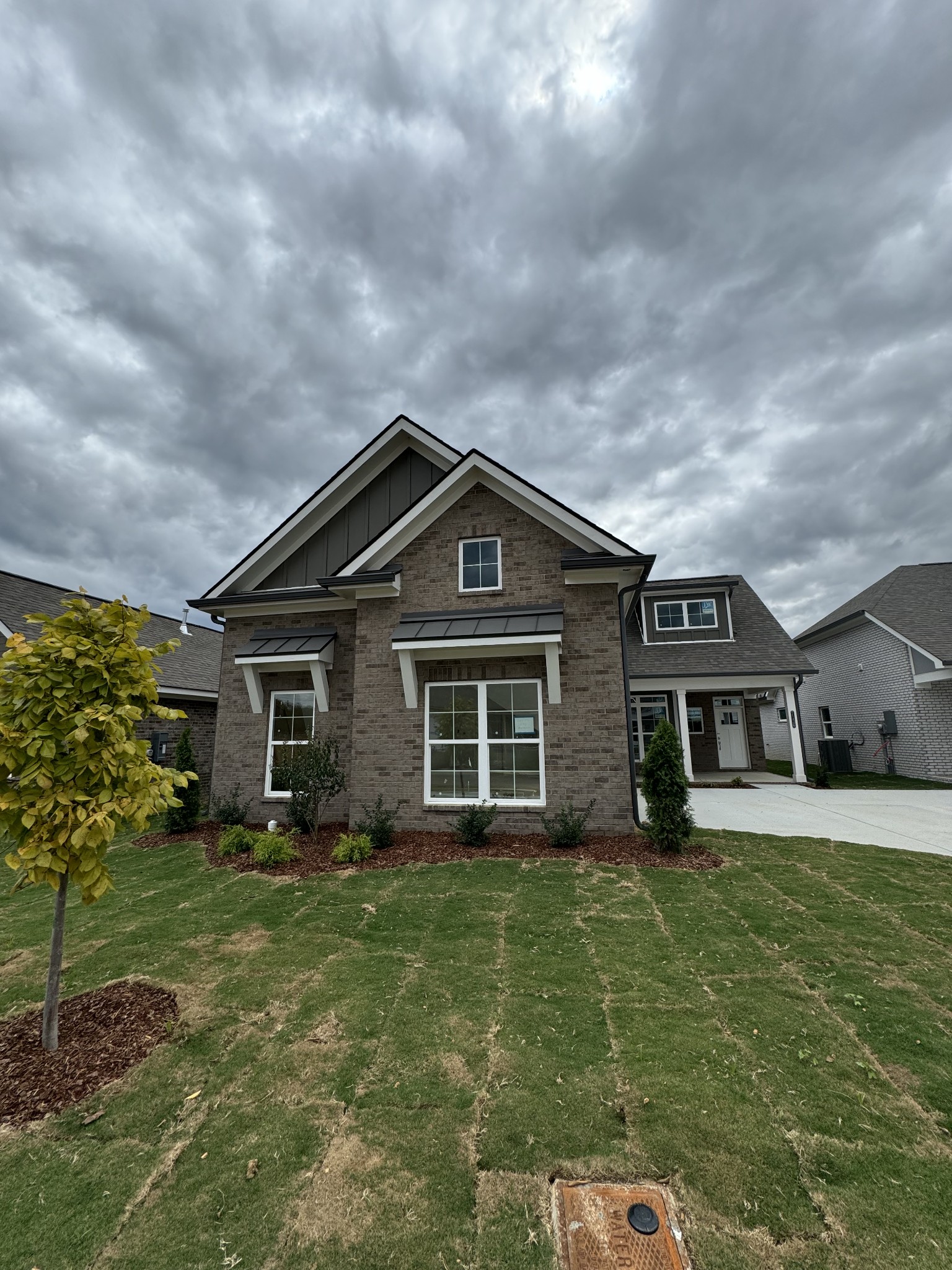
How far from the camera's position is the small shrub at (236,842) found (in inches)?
363

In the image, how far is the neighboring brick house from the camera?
52.4ft

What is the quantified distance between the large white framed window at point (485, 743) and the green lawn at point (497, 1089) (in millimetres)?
3549

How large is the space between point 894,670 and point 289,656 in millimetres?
19167

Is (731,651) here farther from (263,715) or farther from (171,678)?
(171,678)

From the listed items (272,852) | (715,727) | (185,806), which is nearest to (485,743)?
(272,852)

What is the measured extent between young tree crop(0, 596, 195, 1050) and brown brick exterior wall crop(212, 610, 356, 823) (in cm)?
735

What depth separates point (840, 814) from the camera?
11477 millimetres

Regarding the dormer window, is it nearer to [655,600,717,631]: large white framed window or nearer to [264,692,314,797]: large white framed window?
[264,692,314,797]: large white framed window

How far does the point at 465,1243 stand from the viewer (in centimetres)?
227

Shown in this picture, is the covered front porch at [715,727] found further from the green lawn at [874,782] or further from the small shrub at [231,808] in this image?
the small shrub at [231,808]

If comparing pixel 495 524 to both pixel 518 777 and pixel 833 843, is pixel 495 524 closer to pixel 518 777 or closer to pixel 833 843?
pixel 518 777

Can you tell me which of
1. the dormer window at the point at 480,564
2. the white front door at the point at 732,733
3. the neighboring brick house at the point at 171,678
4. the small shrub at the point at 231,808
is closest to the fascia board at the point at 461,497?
the dormer window at the point at 480,564

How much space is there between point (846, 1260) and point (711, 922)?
12.5 ft

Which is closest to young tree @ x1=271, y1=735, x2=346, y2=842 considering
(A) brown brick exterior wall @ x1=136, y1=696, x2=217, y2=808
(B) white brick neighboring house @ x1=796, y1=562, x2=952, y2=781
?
(A) brown brick exterior wall @ x1=136, y1=696, x2=217, y2=808
